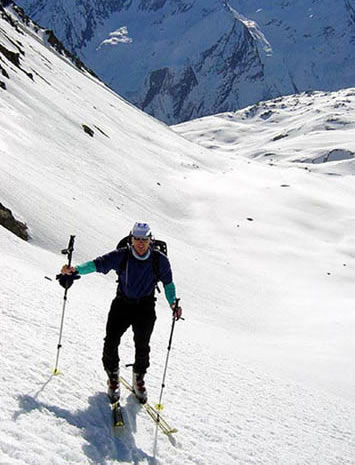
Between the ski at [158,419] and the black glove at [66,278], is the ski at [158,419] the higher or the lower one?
the lower one

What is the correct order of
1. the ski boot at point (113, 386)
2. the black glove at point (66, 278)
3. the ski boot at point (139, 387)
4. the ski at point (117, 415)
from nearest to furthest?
the ski at point (117, 415)
the ski boot at point (113, 386)
the black glove at point (66, 278)
the ski boot at point (139, 387)

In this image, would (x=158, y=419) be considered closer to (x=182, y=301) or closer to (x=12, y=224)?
(x=12, y=224)

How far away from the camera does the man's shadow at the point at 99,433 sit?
235 inches

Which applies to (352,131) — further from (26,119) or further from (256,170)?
(26,119)

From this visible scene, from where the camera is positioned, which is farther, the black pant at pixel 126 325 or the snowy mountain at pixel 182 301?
the black pant at pixel 126 325

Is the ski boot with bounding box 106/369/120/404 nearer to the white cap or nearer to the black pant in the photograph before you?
the black pant

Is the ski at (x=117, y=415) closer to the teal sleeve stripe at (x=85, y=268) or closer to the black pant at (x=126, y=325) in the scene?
the black pant at (x=126, y=325)

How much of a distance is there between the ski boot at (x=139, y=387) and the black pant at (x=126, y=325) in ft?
0.81

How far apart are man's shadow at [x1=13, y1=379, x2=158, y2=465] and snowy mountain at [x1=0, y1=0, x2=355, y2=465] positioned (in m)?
0.02

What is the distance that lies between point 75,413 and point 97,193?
911 inches

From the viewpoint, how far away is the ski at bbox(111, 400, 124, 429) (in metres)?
6.51

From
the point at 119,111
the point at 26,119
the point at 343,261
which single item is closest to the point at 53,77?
the point at 119,111

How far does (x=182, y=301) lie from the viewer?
1891cm

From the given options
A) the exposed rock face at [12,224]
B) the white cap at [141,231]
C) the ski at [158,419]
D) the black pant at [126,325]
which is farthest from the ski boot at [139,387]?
the exposed rock face at [12,224]
